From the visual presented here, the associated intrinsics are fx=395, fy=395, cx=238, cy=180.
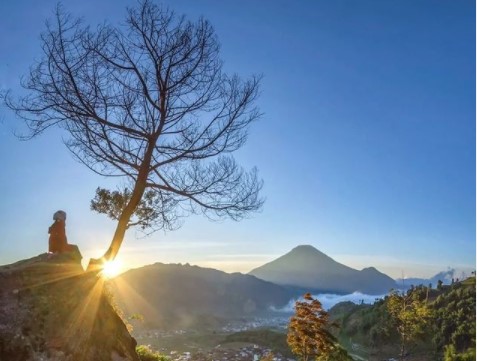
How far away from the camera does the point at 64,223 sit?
11.0 metres

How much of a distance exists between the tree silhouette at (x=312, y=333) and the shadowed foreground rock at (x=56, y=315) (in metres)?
17.4

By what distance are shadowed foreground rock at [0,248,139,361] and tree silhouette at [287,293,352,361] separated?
17.4 meters

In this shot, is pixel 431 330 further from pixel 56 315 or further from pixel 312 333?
pixel 56 315

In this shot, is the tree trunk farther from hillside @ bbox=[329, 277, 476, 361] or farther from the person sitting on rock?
hillside @ bbox=[329, 277, 476, 361]

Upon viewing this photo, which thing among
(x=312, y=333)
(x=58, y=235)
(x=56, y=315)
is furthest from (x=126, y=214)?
(x=312, y=333)

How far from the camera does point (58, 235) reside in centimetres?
1088

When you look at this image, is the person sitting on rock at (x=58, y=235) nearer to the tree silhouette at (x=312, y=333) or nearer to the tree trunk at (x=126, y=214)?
the tree trunk at (x=126, y=214)

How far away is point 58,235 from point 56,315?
313 centimetres

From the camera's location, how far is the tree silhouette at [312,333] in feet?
81.2

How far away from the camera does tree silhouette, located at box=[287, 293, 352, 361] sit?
2475cm

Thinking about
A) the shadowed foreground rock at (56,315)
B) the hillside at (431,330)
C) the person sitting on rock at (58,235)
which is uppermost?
the person sitting on rock at (58,235)

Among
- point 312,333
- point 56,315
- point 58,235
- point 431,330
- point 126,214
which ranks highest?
point 126,214

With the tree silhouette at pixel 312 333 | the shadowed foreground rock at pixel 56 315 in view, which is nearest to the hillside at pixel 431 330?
the tree silhouette at pixel 312 333

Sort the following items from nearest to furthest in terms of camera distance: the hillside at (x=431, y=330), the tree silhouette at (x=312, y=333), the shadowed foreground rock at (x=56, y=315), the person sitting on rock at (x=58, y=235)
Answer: the shadowed foreground rock at (x=56, y=315) < the person sitting on rock at (x=58, y=235) < the tree silhouette at (x=312, y=333) < the hillside at (x=431, y=330)
